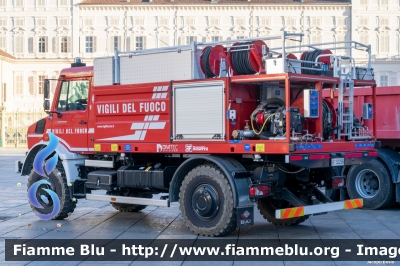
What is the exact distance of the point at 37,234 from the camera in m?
12.6

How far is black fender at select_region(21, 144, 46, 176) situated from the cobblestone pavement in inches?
37.8

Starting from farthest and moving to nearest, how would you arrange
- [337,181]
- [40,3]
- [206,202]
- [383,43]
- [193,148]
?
1. [40,3]
2. [383,43]
3. [337,181]
4. [193,148]
5. [206,202]

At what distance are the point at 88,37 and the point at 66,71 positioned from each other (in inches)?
Answer: 2909

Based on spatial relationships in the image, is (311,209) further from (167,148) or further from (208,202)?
(167,148)

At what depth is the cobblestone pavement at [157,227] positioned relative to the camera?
12.3 metres

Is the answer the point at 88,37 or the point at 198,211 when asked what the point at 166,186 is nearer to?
the point at 198,211

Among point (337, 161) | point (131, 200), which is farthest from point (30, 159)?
point (337, 161)

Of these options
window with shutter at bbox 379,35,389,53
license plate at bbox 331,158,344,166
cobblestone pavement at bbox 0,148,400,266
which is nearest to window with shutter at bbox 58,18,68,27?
window with shutter at bbox 379,35,389,53

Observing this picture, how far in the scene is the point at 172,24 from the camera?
8600 cm

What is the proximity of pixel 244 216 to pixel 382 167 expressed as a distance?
572 centimetres

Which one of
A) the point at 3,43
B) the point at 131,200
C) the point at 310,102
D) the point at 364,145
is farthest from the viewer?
the point at 3,43

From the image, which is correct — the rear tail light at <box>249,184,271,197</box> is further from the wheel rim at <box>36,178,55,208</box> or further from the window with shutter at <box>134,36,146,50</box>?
the window with shutter at <box>134,36,146,50</box>

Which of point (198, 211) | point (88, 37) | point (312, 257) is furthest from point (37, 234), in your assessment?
point (88, 37)

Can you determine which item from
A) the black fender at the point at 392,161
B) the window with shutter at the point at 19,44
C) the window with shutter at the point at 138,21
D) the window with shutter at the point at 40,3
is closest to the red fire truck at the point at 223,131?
the black fender at the point at 392,161
